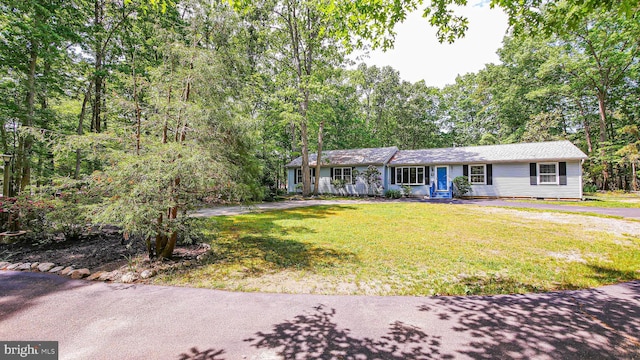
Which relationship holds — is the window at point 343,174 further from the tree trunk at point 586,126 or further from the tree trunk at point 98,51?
the tree trunk at point 586,126

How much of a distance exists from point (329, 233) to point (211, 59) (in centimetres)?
532

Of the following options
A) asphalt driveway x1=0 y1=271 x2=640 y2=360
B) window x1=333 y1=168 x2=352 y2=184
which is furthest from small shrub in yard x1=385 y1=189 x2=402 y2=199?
asphalt driveway x1=0 y1=271 x2=640 y2=360

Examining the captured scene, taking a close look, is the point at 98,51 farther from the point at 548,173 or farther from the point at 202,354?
the point at 548,173

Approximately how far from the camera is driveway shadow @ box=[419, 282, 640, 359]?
94.9 inches

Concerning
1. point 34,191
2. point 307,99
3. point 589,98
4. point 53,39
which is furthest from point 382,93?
point 34,191

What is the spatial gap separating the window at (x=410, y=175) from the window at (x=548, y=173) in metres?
6.90

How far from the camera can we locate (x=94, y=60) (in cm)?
1227

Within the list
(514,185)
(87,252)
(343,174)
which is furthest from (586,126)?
(87,252)

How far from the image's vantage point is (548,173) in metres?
15.6

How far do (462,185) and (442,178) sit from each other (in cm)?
137

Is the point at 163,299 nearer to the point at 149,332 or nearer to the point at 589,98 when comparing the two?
the point at 149,332

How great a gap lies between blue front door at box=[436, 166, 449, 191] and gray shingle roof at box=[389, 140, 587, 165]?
1.88 ft
